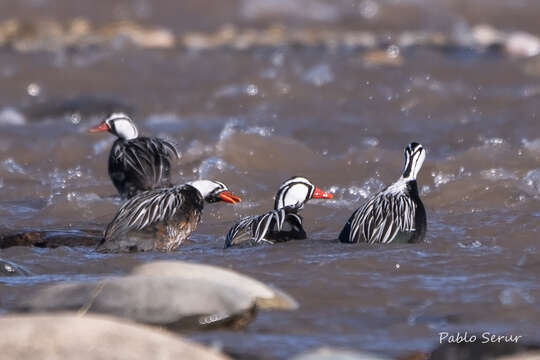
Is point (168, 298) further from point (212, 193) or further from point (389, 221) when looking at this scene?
point (212, 193)

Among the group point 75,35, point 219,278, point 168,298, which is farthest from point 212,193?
point 75,35

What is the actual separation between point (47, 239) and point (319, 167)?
3.84 m

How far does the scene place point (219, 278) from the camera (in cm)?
577

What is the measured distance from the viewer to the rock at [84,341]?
14.3ft

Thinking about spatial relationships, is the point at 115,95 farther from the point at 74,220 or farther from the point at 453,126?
the point at 74,220

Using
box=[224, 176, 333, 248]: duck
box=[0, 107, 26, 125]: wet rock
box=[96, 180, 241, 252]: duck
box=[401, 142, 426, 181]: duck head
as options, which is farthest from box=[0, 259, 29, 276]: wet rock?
box=[0, 107, 26, 125]: wet rock

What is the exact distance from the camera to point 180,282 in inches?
221

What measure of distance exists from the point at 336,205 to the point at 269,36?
1437 centimetres

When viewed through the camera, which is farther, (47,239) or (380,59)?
(380,59)

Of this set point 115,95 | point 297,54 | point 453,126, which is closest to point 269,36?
point 297,54

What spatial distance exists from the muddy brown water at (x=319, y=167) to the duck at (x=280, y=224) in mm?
129

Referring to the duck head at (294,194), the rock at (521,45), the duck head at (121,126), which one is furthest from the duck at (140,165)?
the rock at (521,45)

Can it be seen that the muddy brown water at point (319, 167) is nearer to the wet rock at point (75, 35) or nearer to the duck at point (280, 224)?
the duck at point (280, 224)

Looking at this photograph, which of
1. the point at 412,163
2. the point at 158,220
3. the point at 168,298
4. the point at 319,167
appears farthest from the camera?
the point at 319,167
